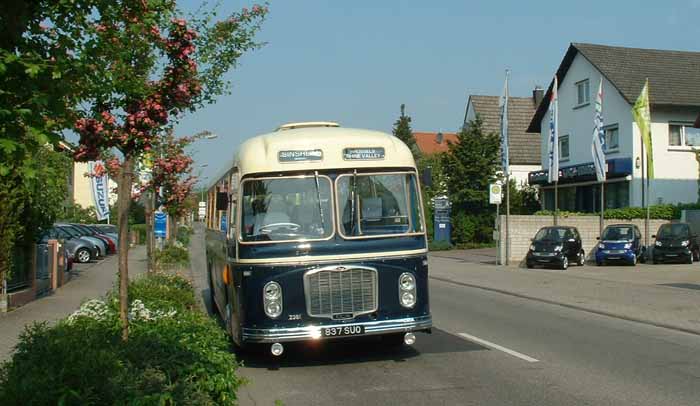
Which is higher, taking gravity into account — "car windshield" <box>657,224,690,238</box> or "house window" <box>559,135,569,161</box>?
"house window" <box>559,135,569,161</box>

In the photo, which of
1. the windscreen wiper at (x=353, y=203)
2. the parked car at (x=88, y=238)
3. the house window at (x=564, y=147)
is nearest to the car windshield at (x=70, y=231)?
the parked car at (x=88, y=238)

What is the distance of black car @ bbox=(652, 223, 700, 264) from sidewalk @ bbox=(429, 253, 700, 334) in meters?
0.88

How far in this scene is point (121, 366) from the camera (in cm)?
622

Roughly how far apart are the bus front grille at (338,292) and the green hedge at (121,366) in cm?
141

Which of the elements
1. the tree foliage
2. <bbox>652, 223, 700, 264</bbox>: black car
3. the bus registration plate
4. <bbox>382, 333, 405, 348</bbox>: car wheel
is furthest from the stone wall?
the bus registration plate

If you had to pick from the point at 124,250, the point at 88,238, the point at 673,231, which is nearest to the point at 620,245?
the point at 673,231

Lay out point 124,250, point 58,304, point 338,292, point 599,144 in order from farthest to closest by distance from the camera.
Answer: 1. point 599,144
2. point 58,304
3. point 338,292
4. point 124,250

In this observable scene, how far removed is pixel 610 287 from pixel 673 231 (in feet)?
38.3

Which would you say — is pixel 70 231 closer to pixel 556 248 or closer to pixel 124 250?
pixel 556 248

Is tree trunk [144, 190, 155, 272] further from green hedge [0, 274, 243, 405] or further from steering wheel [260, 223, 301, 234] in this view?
green hedge [0, 274, 243, 405]

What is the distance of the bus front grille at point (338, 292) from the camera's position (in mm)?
9703

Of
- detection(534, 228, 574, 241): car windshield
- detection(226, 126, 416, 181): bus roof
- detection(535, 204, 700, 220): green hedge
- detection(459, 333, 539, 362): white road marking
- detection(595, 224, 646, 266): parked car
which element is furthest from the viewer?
detection(535, 204, 700, 220): green hedge

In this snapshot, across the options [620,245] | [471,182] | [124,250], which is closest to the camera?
[124,250]

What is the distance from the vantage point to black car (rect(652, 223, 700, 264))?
31.1m
